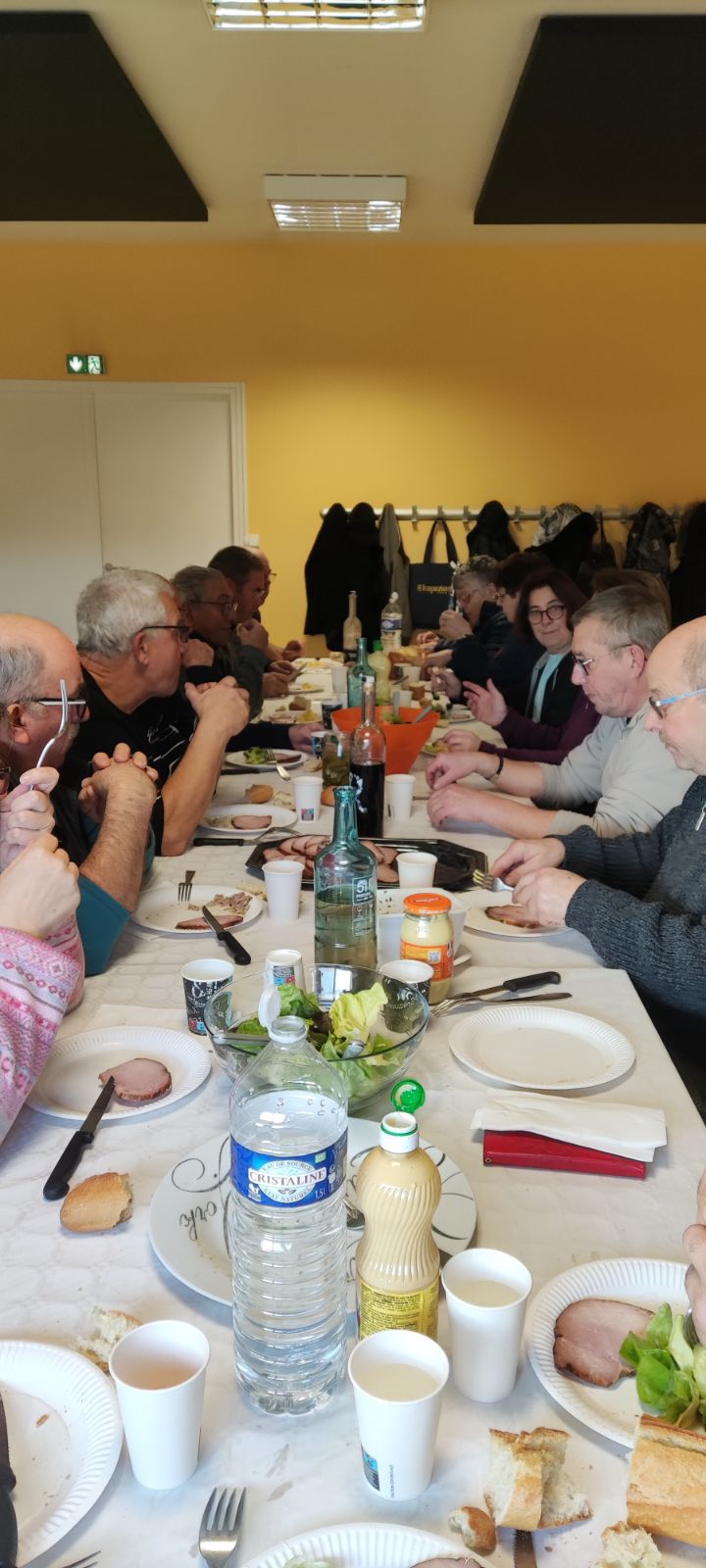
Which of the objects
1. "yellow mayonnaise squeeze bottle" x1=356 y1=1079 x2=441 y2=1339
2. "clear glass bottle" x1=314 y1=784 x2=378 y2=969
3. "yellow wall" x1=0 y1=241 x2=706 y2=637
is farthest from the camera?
"yellow wall" x1=0 y1=241 x2=706 y2=637

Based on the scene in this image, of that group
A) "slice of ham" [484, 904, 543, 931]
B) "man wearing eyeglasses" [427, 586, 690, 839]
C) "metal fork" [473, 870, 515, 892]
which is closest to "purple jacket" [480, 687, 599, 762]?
"man wearing eyeglasses" [427, 586, 690, 839]

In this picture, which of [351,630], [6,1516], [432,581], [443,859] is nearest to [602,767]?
[443,859]

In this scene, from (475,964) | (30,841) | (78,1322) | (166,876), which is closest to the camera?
(78,1322)

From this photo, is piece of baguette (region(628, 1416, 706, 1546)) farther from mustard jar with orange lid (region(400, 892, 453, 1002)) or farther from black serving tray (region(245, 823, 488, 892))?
black serving tray (region(245, 823, 488, 892))

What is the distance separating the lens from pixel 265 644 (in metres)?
5.34

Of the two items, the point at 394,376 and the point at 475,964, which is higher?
the point at 394,376

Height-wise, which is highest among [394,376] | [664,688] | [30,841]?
[394,376]

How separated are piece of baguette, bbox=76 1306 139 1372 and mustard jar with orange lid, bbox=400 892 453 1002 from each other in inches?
25.7

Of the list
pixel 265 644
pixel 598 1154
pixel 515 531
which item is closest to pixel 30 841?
pixel 598 1154

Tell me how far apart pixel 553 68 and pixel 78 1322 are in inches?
158

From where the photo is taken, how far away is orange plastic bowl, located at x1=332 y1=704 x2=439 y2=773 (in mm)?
2713

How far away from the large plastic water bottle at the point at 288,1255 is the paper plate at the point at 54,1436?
11 centimetres

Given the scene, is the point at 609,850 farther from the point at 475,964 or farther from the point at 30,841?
the point at 30,841

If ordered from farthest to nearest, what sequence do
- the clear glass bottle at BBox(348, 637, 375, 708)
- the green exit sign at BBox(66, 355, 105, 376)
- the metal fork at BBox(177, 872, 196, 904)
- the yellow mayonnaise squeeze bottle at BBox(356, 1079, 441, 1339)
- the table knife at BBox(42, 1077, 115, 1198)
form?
the green exit sign at BBox(66, 355, 105, 376)
the clear glass bottle at BBox(348, 637, 375, 708)
the metal fork at BBox(177, 872, 196, 904)
the table knife at BBox(42, 1077, 115, 1198)
the yellow mayonnaise squeeze bottle at BBox(356, 1079, 441, 1339)
